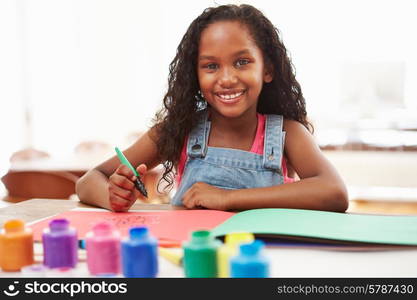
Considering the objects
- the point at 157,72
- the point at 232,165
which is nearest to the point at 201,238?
the point at 232,165

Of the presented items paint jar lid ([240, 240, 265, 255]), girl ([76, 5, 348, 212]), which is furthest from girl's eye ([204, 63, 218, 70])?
paint jar lid ([240, 240, 265, 255])

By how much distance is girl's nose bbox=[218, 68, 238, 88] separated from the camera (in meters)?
1.35

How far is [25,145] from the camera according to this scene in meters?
5.44

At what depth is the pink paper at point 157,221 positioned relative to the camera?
899 millimetres

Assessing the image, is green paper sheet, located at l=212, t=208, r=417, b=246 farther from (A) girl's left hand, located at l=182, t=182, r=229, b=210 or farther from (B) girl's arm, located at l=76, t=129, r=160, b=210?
(B) girl's arm, located at l=76, t=129, r=160, b=210

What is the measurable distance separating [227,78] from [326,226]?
1.88 feet

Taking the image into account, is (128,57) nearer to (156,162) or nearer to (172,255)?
(156,162)

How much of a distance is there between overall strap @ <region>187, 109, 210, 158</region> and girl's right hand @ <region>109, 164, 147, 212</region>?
1.07 feet

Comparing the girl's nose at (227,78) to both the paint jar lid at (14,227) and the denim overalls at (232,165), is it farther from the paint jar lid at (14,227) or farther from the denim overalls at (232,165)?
the paint jar lid at (14,227)

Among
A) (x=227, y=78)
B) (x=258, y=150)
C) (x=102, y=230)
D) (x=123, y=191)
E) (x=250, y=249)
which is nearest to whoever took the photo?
(x=250, y=249)

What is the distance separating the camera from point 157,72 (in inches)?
211

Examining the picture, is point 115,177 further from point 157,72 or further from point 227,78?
point 157,72

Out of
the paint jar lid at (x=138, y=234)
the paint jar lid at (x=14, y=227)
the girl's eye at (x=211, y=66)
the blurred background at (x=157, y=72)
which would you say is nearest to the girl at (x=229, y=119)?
the girl's eye at (x=211, y=66)

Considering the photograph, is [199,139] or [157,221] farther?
[199,139]
